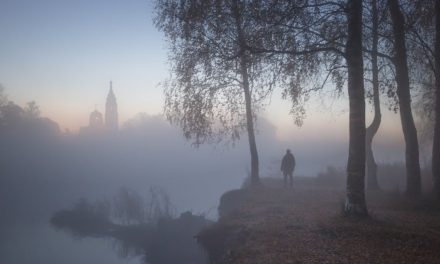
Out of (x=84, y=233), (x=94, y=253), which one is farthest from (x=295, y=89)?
(x=84, y=233)

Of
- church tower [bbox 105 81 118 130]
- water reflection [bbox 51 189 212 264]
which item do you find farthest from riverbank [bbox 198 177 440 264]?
church tower [bbox 105 81 118 130]

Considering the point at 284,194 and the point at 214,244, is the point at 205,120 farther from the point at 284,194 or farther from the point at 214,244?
the point at 284,194

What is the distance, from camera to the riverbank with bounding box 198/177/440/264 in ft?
28.3

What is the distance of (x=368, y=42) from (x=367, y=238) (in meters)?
11.2

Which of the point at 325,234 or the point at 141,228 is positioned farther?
the point at 141,228

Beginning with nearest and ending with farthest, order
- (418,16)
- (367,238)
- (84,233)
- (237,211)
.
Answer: (367,238) → (418,16) → (237,211) → (84,233)

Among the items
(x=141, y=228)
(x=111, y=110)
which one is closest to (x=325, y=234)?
(x=141, y=228)

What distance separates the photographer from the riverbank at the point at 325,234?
8641mm

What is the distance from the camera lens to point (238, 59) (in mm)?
12133

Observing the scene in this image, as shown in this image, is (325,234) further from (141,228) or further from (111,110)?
(111,110)

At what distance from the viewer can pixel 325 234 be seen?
10.4m

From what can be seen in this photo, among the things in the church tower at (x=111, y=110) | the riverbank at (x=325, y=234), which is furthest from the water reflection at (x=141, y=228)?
the church tower at (x=111, y=110)

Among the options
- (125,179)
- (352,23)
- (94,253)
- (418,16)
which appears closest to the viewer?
(352,23)

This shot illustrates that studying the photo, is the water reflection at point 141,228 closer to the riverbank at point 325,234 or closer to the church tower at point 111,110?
the riverbank at point 325,234
